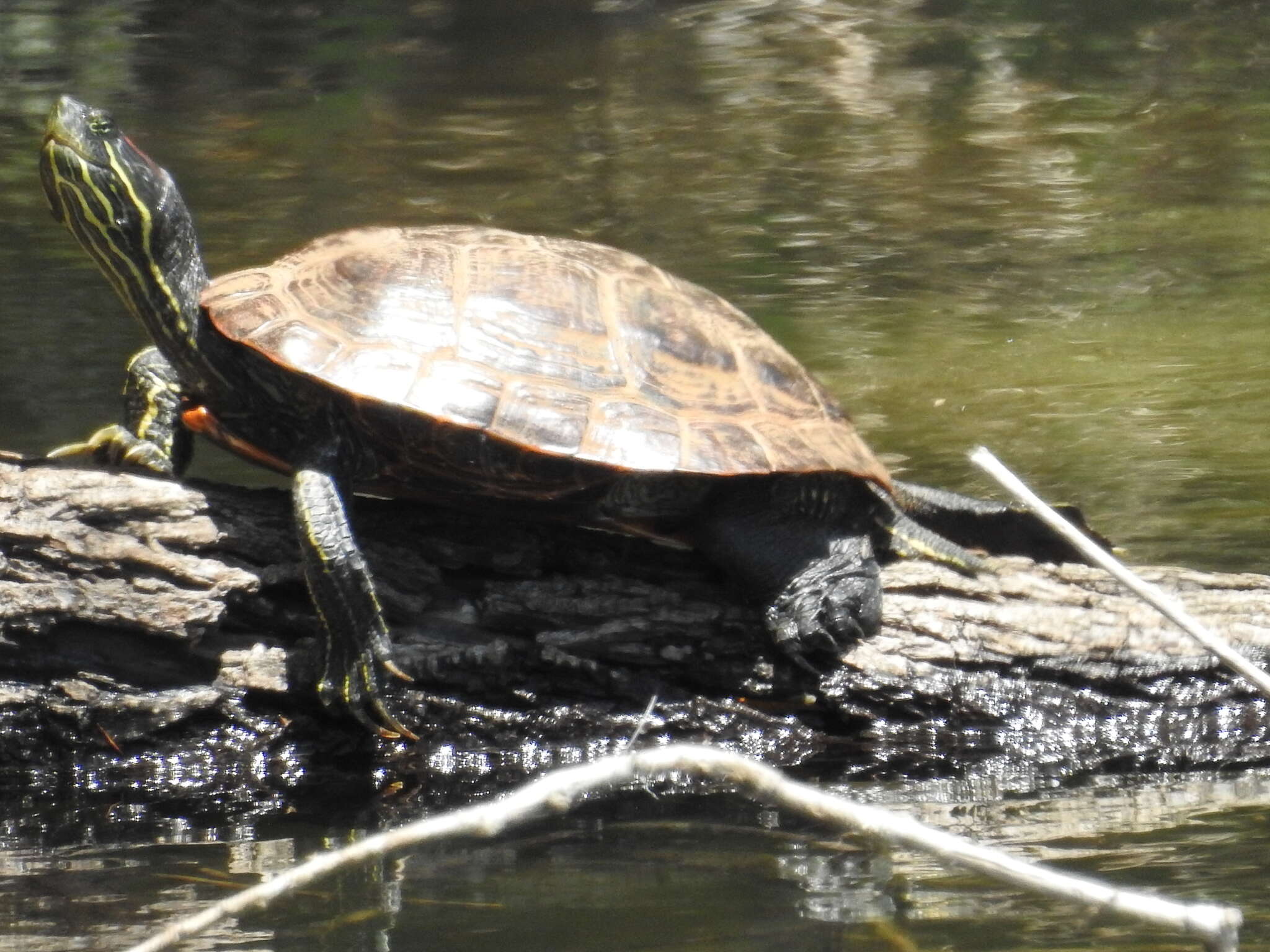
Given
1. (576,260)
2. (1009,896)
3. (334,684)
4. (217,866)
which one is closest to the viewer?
(1009,896)

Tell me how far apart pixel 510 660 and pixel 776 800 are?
6.65 feet

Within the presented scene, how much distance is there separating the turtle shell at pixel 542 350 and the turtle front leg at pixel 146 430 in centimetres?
32

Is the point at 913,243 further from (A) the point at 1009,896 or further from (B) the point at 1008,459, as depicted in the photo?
(A) the point at 1009,896

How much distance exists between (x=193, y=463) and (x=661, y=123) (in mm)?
5186

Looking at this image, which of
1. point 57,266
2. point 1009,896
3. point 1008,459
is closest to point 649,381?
point 1009,896

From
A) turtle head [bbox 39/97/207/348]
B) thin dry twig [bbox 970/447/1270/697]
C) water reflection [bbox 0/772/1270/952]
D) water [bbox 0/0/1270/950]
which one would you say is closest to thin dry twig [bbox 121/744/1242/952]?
thin dry twig [bbox 970/447/1270/697]

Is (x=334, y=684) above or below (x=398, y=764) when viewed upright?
above

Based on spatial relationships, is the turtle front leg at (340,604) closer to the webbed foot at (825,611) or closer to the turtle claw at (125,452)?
the turtle claw at (125,452)

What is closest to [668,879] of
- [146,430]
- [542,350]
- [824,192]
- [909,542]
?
[542,350]

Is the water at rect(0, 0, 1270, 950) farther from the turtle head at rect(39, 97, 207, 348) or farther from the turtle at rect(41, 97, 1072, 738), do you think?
the turtle head at rect(39, 97, 207, 348)

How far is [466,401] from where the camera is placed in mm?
3637

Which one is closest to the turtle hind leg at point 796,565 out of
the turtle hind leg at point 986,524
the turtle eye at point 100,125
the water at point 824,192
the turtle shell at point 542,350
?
the turtle shell at point 542,350

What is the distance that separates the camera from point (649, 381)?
12.5 ft

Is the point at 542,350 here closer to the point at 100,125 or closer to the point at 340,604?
the point at 340,604
